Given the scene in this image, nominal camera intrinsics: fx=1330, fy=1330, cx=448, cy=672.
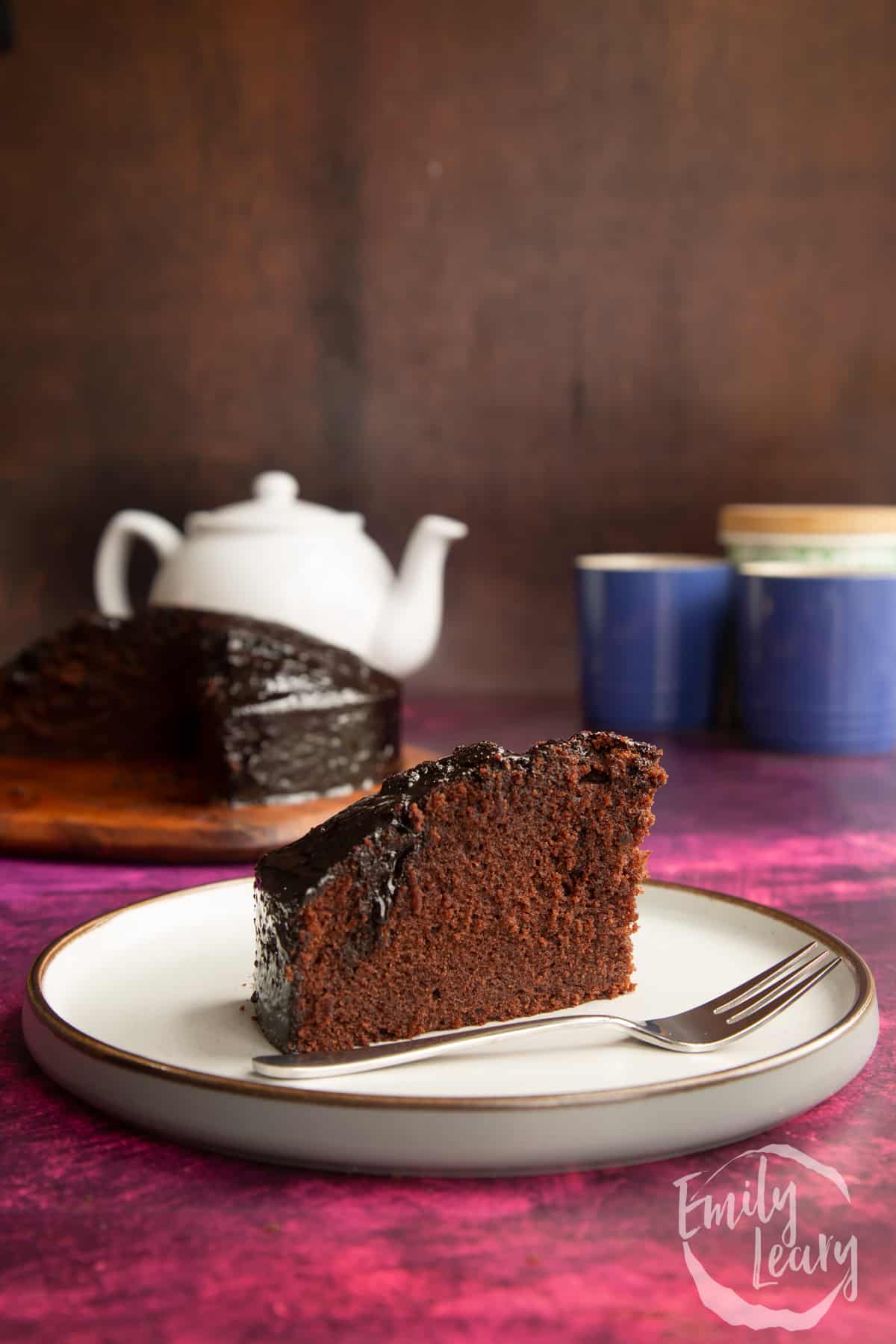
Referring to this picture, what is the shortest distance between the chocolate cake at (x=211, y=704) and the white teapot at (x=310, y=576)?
7.5 inches

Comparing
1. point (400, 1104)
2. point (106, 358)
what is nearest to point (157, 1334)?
point (400, 1104)

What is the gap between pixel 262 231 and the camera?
1873mm

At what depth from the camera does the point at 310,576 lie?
1557 millimetres

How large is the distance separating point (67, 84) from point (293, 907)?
1.61 m

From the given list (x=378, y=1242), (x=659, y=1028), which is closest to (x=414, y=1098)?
(x=378, y=1242)

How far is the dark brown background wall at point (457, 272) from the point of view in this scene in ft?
5.98

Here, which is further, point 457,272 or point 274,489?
point 457,272

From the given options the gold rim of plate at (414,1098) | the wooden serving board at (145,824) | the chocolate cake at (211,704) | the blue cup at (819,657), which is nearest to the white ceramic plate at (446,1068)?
the gold rim of plate at (414,1098)

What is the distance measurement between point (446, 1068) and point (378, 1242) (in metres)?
0.12

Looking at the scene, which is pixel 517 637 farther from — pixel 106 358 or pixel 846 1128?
pixel 846 1128

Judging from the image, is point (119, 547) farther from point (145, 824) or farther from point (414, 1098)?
point (414, 1098)

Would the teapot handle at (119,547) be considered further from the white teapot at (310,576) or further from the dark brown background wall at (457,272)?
the dark brown background wall at (457,272)

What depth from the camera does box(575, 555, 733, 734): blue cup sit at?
1.60 meters

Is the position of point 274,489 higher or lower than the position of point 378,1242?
higher
